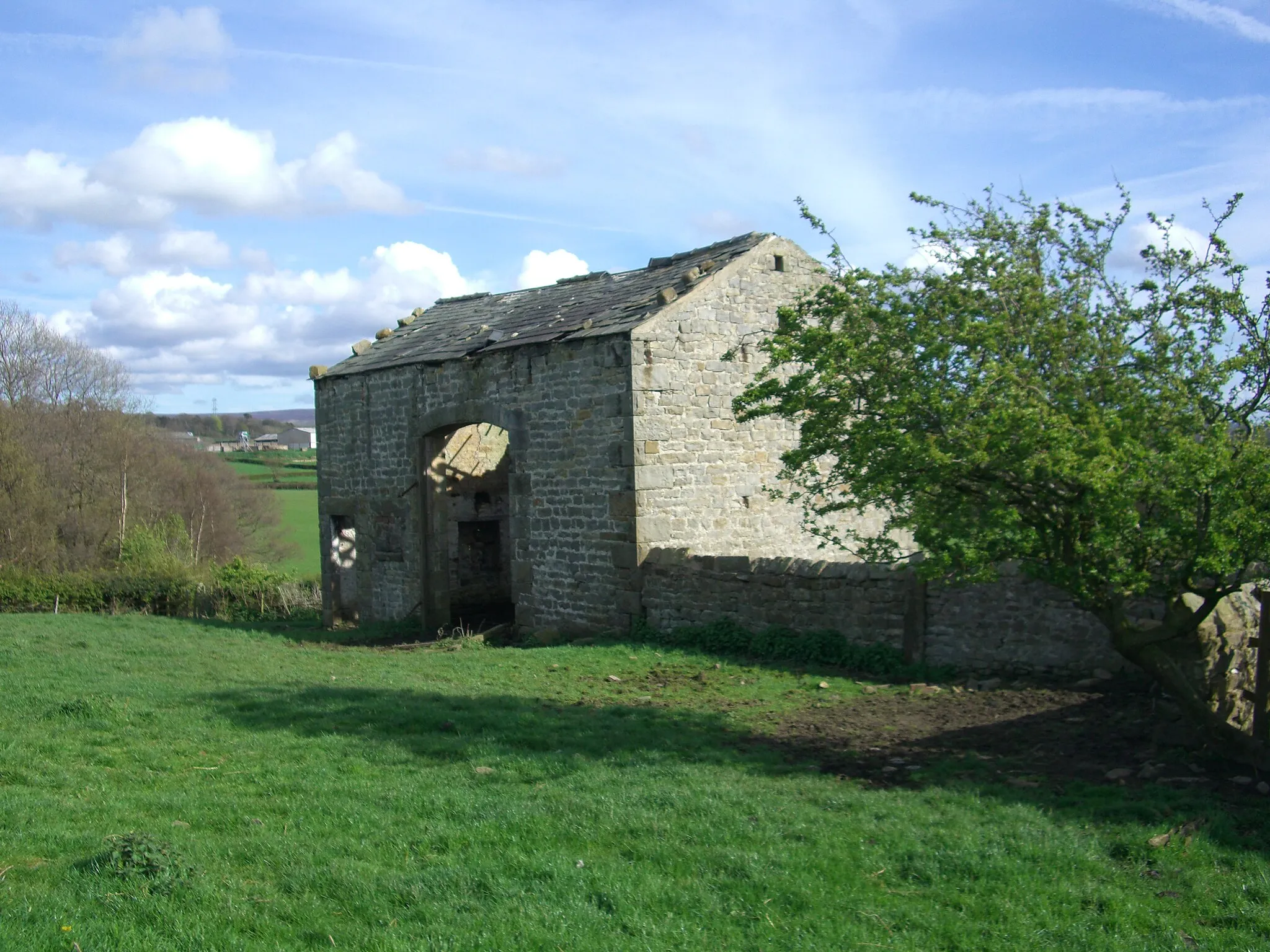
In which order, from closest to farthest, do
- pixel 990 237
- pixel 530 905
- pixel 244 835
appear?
pixel 530 905 < pixel 244 835 < pixel 990 237

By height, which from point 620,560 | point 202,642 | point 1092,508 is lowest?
Result: point 202,642

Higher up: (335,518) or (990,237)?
(990,237)

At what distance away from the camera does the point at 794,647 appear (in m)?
11.6

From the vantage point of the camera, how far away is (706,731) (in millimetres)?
8258

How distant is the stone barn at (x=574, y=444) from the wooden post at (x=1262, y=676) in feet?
19.9

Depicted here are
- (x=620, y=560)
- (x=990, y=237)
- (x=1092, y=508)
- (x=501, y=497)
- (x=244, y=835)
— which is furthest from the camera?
(x=501, y=497)

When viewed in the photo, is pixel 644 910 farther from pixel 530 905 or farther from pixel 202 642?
pixel 202 642

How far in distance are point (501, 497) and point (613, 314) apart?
19.4ft

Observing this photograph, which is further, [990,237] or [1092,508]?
[990,237]

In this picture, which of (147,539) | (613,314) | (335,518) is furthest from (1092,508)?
(147,539)

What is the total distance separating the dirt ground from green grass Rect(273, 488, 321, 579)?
31.1m

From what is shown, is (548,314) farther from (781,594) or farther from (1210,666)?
(1210,666)

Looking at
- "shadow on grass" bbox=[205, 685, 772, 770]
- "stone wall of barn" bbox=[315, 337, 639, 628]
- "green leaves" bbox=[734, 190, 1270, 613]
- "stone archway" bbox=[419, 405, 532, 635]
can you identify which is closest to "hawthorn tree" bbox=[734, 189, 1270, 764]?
"green leaves" bbox=[734, 190, 1270, 613]

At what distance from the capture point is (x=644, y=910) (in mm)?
4582
